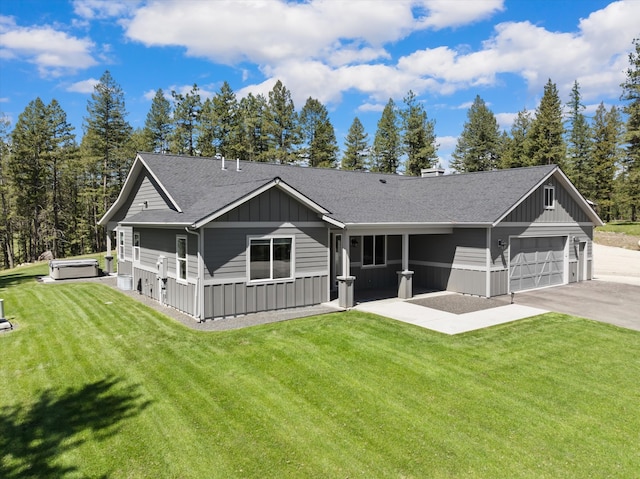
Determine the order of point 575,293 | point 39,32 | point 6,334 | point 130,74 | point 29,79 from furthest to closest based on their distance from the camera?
point 29,79, point 130,74, point 575,293, point 39,32, point 6,334

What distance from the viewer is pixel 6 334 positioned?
34.0ft

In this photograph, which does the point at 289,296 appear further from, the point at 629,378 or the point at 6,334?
the point at 629,378

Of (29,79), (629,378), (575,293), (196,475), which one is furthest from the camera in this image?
(29,79)

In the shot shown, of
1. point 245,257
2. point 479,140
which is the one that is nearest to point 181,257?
point 245,257

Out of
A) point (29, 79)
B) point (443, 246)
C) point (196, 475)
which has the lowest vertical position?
point (196, 475)

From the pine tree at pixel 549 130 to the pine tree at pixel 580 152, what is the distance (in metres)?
7.40

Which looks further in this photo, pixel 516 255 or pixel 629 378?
pixel 516 255

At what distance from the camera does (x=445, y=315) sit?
40.4ft

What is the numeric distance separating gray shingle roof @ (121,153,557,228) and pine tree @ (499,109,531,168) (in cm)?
2608

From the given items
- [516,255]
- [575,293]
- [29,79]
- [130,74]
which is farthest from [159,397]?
[29,79]

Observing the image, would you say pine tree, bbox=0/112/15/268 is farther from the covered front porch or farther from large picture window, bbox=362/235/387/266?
A: large picture window, bbox=362/235/387/266

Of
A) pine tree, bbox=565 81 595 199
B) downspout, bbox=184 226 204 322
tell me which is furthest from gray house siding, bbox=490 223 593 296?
pine tree, bbox=565 81 595 199

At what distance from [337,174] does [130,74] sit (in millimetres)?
11156

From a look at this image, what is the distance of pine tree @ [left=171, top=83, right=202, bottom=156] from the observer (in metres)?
40.0
